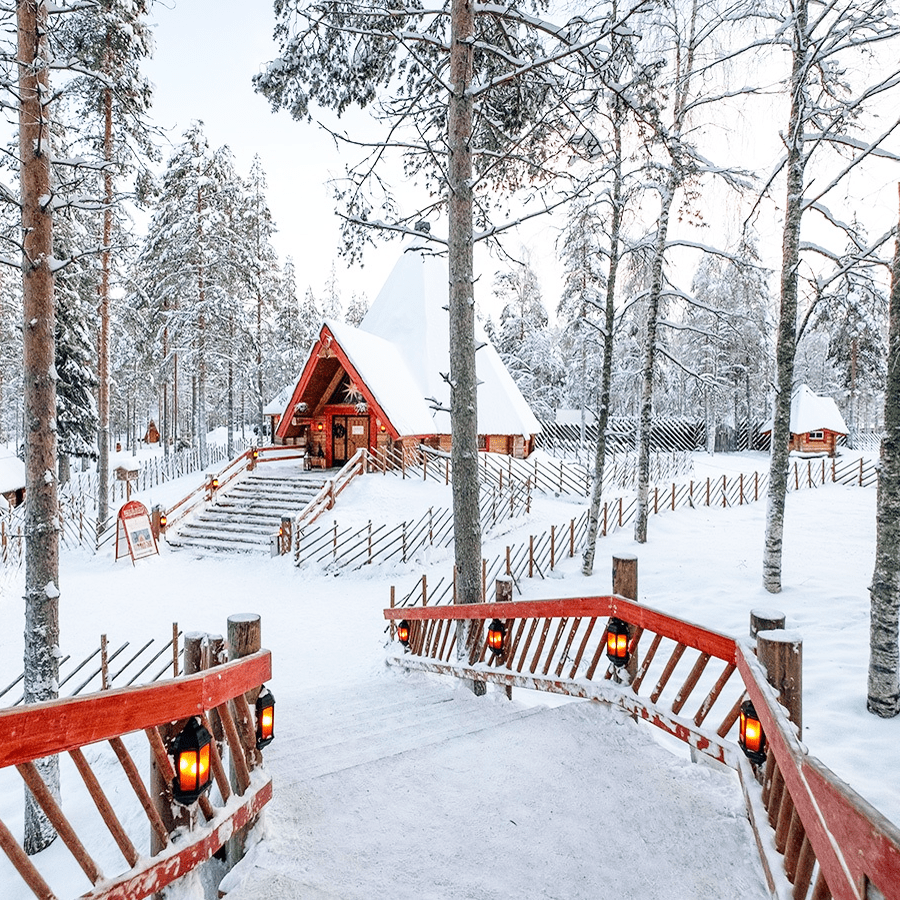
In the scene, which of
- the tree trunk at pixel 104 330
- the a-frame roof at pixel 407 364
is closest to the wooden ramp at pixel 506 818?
the a-frame roof at pixel 407 364

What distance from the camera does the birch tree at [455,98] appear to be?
5.82 m

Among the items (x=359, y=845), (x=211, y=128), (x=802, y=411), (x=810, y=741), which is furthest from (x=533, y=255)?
(x=802, y=411)

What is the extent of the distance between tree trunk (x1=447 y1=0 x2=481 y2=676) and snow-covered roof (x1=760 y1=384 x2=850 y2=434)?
29.1 meters

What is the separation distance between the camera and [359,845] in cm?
269

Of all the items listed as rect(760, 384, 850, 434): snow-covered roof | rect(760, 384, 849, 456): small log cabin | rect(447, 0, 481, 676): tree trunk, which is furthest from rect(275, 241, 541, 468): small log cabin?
rect(760, 384, 849, 456): small log cabin

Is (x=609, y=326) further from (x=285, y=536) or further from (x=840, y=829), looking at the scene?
(x=840, y=829)

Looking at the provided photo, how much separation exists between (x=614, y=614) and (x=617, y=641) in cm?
21

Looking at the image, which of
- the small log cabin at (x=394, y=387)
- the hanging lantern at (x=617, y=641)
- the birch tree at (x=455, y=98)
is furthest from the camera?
the small log cabin at (x=394, y=387)

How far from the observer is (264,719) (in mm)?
2977

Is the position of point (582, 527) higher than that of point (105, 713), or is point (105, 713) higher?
point (105, 713)

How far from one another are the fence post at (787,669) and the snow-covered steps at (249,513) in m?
13.1

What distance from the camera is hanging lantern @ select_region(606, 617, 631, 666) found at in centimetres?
414

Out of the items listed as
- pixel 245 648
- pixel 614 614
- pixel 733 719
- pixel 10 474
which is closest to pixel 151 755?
pixel 245 648

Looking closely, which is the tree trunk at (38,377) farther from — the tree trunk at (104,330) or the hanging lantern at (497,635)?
the tree trunk at (104,330)
